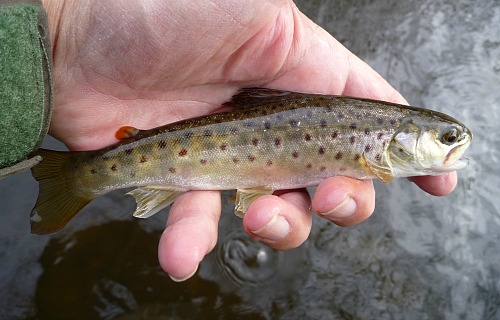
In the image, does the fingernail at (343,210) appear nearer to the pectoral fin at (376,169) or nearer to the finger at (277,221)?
the finger at (277,221)

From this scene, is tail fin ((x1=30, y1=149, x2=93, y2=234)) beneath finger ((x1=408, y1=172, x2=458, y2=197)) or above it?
beneath

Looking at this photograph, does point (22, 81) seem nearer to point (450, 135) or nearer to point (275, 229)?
point (275, 229)

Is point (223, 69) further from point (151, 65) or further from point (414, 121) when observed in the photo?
point (414, 121)

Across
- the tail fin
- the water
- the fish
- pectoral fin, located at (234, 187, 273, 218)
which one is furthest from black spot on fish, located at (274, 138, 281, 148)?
the water

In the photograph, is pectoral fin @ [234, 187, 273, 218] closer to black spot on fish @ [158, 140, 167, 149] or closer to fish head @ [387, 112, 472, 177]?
black spot on fish @ [158, 140, 167, 149]

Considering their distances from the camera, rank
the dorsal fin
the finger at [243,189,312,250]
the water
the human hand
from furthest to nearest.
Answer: the water < the dorsal fin < the human hand < the finger at [243,189,312,250]

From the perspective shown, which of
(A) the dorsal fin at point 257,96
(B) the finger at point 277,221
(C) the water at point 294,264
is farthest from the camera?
(C) the water at point 294,264

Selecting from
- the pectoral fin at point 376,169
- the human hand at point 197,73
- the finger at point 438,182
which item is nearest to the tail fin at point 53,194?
the human hand at point 197,73
